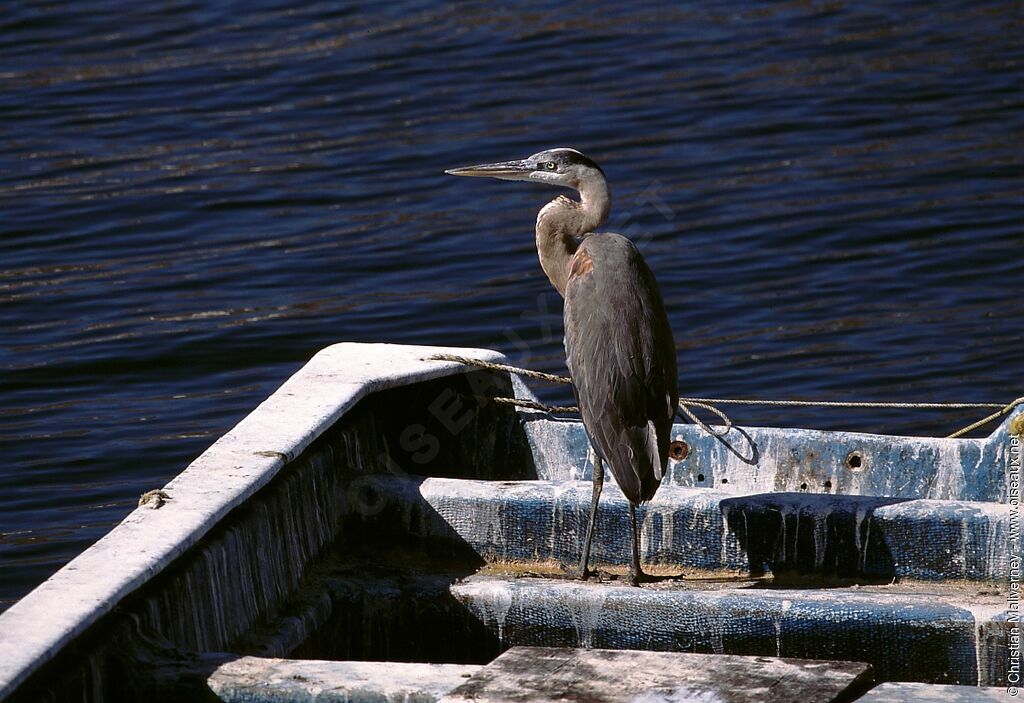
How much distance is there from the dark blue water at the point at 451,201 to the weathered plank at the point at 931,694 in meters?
3.69

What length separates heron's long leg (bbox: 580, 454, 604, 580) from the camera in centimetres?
473

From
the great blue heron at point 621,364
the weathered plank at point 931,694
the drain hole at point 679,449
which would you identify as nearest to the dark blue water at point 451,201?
the drain hole at point 679,449

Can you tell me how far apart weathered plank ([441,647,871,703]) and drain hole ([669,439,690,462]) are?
2055 mm

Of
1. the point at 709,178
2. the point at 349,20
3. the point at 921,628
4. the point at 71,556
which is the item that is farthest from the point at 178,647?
the point at 349,20

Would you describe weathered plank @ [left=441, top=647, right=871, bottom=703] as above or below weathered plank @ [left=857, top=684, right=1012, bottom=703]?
above

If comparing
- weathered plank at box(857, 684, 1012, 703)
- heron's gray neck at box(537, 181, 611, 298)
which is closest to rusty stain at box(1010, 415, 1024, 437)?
heron's gray neck at box(537, 181, 611, 298)

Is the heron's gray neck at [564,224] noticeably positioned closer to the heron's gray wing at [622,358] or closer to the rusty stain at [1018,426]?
the heron's gray wing at [622,358]

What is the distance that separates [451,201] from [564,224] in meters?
5.00

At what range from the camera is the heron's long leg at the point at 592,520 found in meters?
4.73

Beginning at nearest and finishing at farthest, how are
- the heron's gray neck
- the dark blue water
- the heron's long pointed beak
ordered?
1. the heron's gray neck
2. the heron's long pointed beak
3. the dark blue water

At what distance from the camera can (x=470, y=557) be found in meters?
4.84

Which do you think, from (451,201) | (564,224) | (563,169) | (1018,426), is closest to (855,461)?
(1018,426)

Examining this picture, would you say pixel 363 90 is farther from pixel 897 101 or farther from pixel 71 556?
pixel 71 556

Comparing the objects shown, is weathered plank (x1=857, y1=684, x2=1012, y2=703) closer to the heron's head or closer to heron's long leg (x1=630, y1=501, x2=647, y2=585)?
heron's long leg (x1=630, y1=501, x2=647, y2=585)
